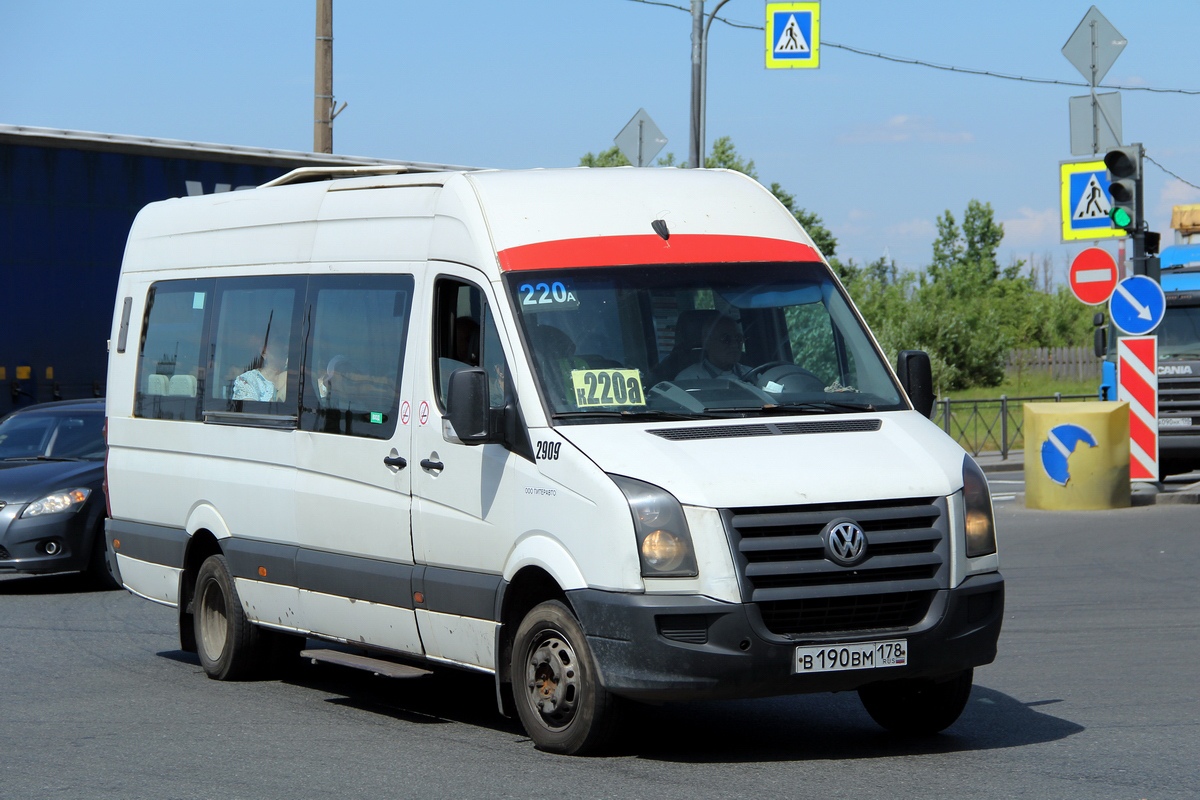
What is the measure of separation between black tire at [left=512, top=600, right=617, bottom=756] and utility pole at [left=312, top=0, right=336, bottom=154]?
19.0 m

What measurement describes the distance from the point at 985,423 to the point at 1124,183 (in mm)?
9942

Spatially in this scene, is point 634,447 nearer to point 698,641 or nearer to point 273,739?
point 698,641

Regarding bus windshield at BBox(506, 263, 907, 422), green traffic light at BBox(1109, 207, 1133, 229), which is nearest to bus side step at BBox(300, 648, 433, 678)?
bus windshield at BBox(506, 263, 907, 422)

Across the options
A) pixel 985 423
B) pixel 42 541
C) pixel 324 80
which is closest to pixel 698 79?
pixel 324 80

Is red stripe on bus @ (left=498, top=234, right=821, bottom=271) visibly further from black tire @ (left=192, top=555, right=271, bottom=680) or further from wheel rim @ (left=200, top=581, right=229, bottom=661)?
wheel rim @ (left=200, top=581, right=229, bottom=661)

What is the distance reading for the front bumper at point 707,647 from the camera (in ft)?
21.9

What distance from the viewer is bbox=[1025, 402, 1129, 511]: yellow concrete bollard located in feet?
58.2

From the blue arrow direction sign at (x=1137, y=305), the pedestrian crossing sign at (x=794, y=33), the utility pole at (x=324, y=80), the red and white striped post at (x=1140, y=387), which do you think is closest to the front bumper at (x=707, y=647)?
the red and white striped post at (x=1140, y=387)

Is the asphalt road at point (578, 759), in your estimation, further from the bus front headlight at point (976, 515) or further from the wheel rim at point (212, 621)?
the bus front headlight at point (976, 515)

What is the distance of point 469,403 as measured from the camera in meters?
7.32

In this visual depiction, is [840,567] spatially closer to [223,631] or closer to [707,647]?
[707,647]

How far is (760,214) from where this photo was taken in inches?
327

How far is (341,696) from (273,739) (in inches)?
58.0

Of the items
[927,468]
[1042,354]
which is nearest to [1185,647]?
[927,468]
